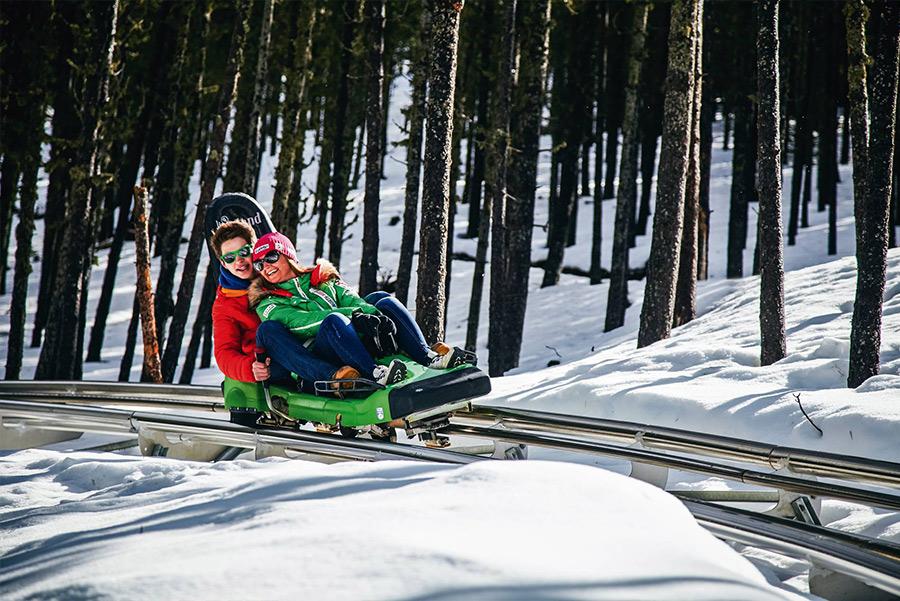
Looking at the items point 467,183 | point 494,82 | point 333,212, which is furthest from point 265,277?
point 467,183

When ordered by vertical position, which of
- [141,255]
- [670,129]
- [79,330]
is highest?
[670,129]

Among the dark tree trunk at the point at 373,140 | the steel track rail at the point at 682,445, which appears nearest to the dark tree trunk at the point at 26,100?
the dark tree trunk at the point at 373,140

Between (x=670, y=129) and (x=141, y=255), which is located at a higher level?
(x=670, y=129)

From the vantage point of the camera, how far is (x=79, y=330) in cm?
1512

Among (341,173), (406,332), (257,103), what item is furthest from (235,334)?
(341,173)

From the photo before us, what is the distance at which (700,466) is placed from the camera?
191 inches

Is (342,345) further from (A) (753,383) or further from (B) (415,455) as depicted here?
(A) (753,383)

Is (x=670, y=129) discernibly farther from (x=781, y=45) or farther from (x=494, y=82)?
(x=494, y=82)

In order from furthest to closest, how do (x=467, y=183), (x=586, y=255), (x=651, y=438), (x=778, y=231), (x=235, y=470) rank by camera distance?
1. (x=467, y=183)
2. (x=586, y=255)
3. (x=778, y=231)
4. (x=651, y=438)
5. (x=235, y=470)

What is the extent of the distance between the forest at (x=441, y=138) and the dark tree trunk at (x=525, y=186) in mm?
39

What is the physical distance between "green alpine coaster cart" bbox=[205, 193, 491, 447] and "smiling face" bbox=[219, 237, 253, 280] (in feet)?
2.55

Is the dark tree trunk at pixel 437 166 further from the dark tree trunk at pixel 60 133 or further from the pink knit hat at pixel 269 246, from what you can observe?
the dark tree trunk at pixel 60 133

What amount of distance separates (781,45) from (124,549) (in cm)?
1533

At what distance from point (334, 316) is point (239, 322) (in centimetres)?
92
